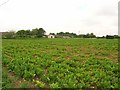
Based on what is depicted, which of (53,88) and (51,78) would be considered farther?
(51,78)

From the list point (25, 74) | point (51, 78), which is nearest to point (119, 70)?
point (51, 78)

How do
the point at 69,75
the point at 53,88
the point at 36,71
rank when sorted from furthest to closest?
1. the point at 36,71
2. the point at 69,75
3. the point at 53,88

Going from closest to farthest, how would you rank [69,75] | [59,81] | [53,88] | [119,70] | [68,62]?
1. [53,88]
2. [59,81]
3. [69,75]
4. [119,70]
5. [68,62]

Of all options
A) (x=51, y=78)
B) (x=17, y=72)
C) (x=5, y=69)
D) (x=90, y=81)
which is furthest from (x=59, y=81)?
(x=5, y=69)

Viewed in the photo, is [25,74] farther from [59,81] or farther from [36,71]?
[59,81]

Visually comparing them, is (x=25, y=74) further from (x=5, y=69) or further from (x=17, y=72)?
(x=5, y=69)

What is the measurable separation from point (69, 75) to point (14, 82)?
2.07m

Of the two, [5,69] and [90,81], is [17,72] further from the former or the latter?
[90,81]

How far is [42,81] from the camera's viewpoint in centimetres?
945

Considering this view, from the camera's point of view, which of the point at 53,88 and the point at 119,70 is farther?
the point at 119,70

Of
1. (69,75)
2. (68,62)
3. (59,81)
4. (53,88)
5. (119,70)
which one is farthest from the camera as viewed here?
(68,62)

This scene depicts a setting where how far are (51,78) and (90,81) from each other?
1.43 metres

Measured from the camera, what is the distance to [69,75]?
9914mm

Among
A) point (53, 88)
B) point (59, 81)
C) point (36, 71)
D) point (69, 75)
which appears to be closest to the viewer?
point (53, 88)
